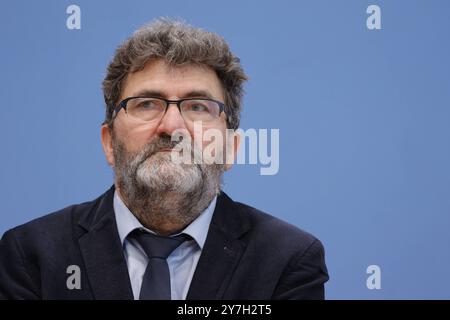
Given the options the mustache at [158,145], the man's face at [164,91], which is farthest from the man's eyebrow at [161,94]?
the mustache at [158,145]

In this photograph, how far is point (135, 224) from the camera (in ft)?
4.90

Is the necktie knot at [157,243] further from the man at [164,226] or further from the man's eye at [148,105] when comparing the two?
the man's eye at [148,105]

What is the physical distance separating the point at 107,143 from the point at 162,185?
0.31 metres

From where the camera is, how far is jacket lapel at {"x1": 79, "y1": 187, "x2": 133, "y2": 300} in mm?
1388

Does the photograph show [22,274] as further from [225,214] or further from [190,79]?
[190,79]

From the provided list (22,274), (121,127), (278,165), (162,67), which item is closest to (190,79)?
(162,67)

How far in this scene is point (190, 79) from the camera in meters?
1.54

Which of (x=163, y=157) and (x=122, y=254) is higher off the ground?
(x=163, y=157)

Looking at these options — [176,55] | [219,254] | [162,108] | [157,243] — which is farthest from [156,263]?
[176,55]

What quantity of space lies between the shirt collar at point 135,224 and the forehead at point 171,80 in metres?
0.30

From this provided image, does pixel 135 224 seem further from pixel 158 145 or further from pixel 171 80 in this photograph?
pixel 171 80
